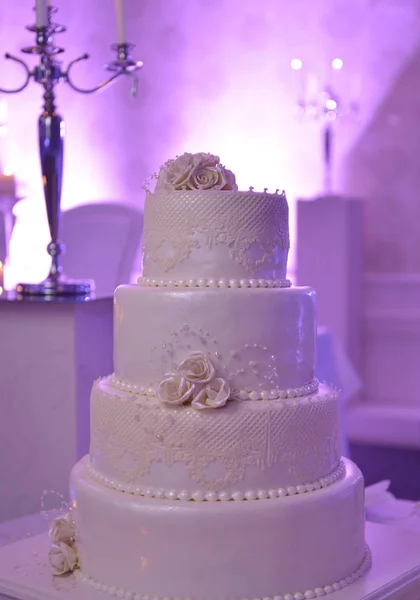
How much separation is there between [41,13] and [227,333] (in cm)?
146

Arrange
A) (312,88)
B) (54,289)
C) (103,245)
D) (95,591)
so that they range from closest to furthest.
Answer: (95,591) < (54,289) < (103,245) < (312,88)

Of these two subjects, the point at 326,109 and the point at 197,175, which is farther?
the point at 326,109

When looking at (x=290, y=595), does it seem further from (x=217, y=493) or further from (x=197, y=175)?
(x=197, y=175)

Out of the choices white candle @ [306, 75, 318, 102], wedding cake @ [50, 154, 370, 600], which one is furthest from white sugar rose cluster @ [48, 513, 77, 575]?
white candle @ [306, 75, 318, 102]

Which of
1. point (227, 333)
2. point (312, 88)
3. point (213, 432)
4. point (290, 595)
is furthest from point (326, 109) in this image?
point (290, 595)

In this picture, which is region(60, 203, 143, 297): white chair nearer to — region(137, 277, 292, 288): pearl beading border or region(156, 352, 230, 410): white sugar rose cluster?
region(137, 277, 292, 288): pearl beading border

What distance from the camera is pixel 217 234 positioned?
209cm

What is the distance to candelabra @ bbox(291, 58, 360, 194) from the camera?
6836 mm

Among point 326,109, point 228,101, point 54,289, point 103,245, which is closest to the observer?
point 54,289

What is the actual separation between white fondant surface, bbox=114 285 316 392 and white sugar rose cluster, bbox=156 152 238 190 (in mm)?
251

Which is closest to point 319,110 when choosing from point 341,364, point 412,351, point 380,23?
point 380,23

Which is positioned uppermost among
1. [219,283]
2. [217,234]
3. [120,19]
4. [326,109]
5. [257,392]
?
[326,109]

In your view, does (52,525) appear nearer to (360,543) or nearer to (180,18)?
(360,543)

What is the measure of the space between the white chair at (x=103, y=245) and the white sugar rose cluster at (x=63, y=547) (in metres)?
2.19
